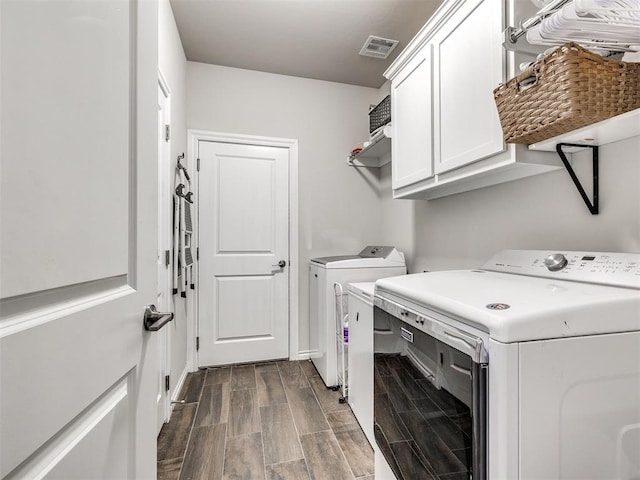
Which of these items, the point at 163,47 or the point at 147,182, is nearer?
the point at 147,182

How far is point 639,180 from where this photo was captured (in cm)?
104

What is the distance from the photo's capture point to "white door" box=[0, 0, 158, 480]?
404mm

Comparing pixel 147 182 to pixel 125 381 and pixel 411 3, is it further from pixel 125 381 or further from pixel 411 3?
pixel 411 3

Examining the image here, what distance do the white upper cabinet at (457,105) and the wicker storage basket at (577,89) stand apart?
23 cm

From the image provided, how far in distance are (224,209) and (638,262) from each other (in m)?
2.64

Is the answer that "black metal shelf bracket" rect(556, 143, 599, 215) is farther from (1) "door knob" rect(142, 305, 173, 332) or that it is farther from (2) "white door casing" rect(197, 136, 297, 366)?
(2) "white door casing" rect(197, 136, 297, 366)

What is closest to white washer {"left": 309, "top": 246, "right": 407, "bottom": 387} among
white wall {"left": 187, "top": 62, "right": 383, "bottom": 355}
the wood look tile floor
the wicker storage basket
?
the wood look tile floor

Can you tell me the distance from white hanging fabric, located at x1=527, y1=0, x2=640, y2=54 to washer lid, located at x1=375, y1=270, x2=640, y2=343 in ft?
2.30

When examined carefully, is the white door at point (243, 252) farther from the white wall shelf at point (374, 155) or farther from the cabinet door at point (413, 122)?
the cabinet door at point (413, 122)

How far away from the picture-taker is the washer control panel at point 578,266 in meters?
0.89

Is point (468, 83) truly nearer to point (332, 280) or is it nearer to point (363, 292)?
point (363, 292)

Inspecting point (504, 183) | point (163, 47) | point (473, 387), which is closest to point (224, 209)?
point (163, 47)

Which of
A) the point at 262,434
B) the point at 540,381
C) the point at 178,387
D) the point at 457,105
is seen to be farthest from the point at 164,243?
the point at 540,381

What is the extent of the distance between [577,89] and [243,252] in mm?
2506
